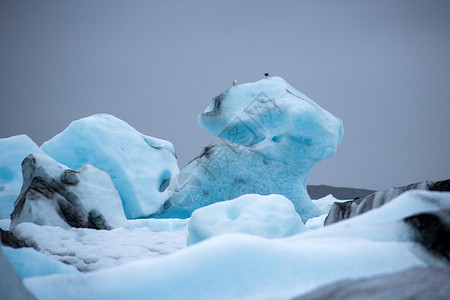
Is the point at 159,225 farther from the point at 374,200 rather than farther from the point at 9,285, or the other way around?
the point at 9,285

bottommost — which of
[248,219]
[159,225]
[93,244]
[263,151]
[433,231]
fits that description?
[159,225]

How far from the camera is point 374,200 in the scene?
10.8ft

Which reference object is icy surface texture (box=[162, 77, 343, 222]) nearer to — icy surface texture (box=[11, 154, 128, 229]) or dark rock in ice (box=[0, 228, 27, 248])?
A: icy surface texture (box=[11, 154, 128, 229])

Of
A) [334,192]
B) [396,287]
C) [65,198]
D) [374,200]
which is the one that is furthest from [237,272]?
[334,192]

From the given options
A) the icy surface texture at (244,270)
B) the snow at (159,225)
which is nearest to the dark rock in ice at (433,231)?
the icy surface texture at (244,270)

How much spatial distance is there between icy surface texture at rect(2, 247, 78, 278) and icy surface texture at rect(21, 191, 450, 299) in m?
0.82

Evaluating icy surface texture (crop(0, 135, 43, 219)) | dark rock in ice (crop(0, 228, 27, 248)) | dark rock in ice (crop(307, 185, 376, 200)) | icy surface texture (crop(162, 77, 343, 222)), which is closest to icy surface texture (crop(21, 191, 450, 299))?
dark rock in ice (crop(0, 228, 27, 248))

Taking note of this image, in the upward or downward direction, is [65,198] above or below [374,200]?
below

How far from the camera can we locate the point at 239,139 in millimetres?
7863

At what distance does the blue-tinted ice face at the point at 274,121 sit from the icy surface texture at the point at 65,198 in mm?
2849

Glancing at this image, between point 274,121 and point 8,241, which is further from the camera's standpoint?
point 274,121

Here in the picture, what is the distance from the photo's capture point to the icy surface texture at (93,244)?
3.30 metres

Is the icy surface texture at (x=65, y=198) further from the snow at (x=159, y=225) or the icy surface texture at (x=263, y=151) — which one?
the icy surface texture at (x=263, y=151)

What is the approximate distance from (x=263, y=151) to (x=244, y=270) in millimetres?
5954
